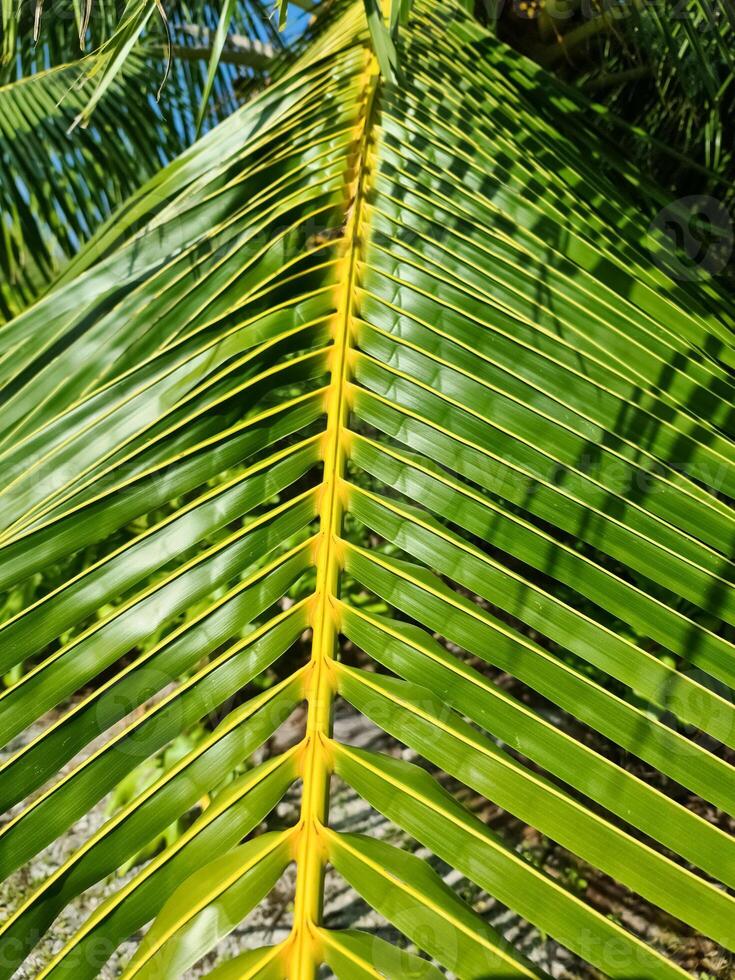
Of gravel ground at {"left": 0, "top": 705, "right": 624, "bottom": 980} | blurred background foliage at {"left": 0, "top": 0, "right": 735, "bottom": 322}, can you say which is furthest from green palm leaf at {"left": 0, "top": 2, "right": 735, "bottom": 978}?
gravel ground at {"left": 0, "top": 705, "right": 624, "bottom": 980}

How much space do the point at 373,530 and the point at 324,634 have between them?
0.25 feet

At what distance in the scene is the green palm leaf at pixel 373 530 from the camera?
0.36 m

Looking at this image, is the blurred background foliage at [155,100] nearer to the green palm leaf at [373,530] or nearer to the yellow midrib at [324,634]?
the green palm leaf at [373,530]

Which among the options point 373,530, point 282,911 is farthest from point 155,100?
point 282,911

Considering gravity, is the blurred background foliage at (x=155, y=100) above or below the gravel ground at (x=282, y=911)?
above

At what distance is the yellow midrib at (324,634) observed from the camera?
338 mm

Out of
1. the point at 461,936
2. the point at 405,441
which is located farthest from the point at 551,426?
the point at 461,936

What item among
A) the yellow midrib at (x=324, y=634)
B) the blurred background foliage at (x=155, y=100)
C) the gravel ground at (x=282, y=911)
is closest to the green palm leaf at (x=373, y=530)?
the yellow midrib at (x=324, y=634)

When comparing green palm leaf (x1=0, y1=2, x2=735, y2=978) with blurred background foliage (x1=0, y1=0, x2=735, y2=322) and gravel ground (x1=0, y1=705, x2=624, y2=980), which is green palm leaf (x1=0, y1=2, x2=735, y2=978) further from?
gravel ground (x1=0, y1=705, x2=624, y2=980)

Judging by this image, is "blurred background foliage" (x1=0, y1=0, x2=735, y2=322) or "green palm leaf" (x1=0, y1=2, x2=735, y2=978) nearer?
"green palm leaf" (x1=0, y1=2, x2=735, y2=978)

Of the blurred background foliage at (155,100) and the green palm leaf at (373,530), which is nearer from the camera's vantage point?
the green palm leaf at (373,530)

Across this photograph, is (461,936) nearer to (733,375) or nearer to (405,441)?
(405,441)

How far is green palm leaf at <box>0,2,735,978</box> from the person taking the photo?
362mm

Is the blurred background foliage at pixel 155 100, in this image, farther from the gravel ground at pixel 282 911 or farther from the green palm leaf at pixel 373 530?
the gravel ground at pixel 282 911
